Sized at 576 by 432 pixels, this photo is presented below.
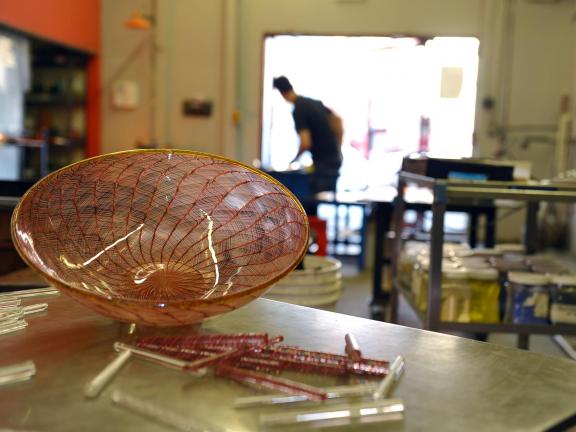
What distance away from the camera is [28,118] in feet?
20.4

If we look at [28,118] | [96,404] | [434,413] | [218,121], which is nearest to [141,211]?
[96,404]

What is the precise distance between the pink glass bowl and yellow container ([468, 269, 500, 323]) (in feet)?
3.89

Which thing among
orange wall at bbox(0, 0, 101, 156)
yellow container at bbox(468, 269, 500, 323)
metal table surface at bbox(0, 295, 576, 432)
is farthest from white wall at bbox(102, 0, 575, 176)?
metal table surface at bbox(0, 295, 576, 432)

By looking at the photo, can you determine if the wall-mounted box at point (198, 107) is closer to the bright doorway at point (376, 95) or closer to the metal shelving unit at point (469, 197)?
the bright doorway at point (376, 95)

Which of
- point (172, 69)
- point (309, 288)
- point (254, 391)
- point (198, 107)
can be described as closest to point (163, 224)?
point (254, 391)

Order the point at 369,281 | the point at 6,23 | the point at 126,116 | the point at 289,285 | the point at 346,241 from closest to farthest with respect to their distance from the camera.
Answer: the point at 289,285 < the point at 369,281 < the point at 6,23 < the point at 346,241 < the point at 126,116

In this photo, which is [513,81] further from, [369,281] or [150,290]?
[150,290]

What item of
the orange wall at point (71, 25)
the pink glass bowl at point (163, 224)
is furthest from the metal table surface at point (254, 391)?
the orange wall at point (71, 25)

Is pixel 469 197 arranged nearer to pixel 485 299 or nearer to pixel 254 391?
pixel 485 299

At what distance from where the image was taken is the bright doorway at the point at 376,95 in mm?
5977

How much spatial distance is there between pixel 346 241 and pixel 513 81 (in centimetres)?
236

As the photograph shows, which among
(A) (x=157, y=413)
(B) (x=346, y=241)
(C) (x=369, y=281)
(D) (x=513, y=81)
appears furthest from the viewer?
(D) (x=513, y=81)

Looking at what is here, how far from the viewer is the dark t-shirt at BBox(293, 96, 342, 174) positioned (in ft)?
14.7

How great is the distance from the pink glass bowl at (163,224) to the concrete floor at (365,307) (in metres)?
Result: 1.34
